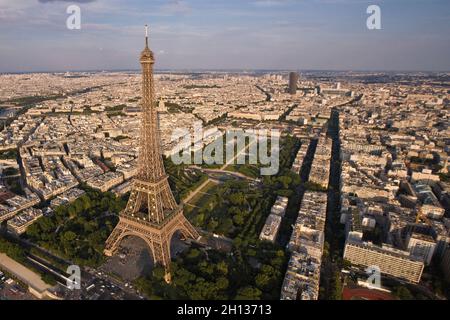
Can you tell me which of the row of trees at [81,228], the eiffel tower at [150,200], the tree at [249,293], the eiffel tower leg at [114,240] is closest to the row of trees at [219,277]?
the tree at [249,293]

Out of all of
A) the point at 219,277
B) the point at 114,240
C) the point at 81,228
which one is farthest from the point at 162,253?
the point at 81,228

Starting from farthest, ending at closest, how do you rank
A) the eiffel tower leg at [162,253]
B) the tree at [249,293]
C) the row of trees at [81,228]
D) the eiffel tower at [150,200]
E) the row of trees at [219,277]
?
1. the row of trees at [81,228]
2. the eiffel tower leg at [162,253]
3. the eiffel tower at [150,200]
4. the row of trees at [219,277]
5. the tree at [249,293]

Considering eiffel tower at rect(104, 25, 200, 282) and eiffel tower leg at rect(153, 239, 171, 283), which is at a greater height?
eiffel tower at rect(104, 25, 200, 282)

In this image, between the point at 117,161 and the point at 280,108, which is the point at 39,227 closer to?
the point at 117,161

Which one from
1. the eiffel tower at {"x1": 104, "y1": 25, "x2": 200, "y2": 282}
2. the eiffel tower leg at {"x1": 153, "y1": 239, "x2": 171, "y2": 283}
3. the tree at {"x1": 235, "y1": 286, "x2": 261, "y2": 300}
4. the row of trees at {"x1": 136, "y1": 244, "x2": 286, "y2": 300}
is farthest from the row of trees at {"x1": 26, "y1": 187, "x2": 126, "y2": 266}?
the tree at {"x1": 235, "y1": 286, "x2": 261, "y2": 300}

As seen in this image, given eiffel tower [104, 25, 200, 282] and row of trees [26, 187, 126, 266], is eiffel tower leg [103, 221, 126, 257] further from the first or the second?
row of trees [26, 187, 126, 266]

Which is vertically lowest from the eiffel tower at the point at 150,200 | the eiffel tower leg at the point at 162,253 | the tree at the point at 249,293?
the tree at the point at 249,293

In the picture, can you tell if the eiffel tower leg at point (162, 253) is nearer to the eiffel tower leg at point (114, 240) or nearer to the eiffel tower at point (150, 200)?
the eiffel tower at point (150, 200)
